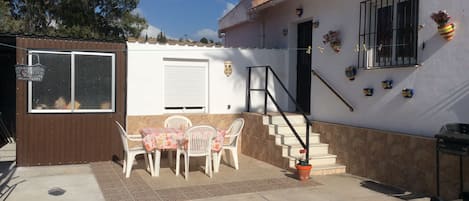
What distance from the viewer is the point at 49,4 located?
1992cm

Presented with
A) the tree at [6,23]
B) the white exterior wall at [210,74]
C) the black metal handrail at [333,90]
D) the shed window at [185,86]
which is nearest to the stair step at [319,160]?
the black metal handrail at [333,90]

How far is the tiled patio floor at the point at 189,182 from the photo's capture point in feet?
19.9

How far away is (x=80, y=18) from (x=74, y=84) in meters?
12.9

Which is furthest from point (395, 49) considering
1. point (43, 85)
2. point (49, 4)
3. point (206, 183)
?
point (49, 4)

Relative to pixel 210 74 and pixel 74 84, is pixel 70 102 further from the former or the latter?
pixel 210 74

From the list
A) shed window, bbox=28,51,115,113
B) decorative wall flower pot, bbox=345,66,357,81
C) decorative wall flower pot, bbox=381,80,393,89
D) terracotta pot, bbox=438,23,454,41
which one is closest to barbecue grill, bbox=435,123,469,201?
terracotta pot, bbox=438,23,454,41

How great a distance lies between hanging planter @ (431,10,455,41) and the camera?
5.76 meters

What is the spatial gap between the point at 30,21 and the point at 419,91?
759 inches

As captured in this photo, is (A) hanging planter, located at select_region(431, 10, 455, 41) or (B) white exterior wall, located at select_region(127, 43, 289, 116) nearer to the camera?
(A) hanging planter, located at select_region(431, 10, 455, 41)

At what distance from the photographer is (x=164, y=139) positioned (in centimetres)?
717

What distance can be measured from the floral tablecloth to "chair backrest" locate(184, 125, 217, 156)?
11.3 inches

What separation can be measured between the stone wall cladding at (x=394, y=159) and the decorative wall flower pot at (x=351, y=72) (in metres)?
0.95

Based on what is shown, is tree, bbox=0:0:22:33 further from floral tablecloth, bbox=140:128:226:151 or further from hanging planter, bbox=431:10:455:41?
hanging planter, bbox=431:10:455:41

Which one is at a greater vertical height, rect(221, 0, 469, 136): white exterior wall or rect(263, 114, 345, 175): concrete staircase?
rect(221, 0, 469, 136): white exterior wall
